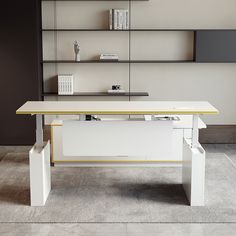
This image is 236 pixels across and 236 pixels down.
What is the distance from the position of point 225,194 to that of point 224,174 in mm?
782

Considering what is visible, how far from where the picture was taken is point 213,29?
743 centimetres

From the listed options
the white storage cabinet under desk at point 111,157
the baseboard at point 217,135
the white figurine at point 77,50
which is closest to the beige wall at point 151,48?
the white figurine at point 77,50

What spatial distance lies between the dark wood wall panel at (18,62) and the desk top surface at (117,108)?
1960 millimetres

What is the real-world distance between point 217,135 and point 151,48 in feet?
5.35

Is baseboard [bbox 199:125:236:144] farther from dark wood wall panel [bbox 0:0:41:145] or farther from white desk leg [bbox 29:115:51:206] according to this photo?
white desk leg [bbox 29:115:51:206]

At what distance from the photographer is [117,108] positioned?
5199 mm

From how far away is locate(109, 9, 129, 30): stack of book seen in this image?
Result: 7348 mm

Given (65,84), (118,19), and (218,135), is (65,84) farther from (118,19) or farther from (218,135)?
(218,135)

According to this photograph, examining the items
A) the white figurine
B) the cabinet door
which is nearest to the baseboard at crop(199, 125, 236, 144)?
the cabinet door

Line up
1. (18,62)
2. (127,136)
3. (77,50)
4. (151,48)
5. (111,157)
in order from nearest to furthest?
1. (127,136)
2. (111,157)
3. (18,62)
4. (77,50)
5. (151,48)

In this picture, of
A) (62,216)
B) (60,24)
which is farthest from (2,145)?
(62,216)

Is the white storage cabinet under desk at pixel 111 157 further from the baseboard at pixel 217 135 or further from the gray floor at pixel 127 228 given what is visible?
the gray floor at pixel 127 228

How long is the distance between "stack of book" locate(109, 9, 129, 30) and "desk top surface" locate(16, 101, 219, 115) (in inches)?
86.6

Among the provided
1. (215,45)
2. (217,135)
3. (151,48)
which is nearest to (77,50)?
(151,48)
